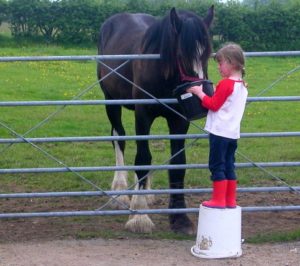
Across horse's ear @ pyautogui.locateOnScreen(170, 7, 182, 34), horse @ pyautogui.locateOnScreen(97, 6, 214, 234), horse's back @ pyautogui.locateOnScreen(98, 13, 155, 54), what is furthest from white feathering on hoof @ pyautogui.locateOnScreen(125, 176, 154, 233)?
horse's back @ pyautogui.locateOnScreen(98, 13, 155, 54)

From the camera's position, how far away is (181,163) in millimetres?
6660

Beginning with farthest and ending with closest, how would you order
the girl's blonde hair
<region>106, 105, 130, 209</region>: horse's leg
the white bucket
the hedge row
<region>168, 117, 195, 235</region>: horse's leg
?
the hedge row
<region>106, 105, 130, 209</region>: horse's leg
<region>168, 117, 195, 235</region>: horse's leg
the white bucket
the girl's blonde hair

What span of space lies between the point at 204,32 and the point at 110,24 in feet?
10.6

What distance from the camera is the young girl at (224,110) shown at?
551cm

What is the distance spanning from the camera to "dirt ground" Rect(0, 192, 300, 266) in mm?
5715

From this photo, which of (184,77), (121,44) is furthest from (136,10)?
(184,77)

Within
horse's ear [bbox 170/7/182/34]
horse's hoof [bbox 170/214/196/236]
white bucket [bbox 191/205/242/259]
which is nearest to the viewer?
white bucket [bbox 191/205/242/259]

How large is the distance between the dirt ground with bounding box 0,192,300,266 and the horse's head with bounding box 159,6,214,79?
54.5 inches

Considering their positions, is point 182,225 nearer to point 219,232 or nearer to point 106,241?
point 106,241

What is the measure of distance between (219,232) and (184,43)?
1.47 meters

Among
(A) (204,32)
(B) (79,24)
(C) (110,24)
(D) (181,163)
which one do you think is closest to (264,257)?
(D) (181,163)

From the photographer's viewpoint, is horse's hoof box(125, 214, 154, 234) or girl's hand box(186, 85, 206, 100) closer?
girl's hand box(186, 85, 206, 100)

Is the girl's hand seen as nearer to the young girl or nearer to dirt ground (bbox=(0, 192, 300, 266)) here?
the young girl

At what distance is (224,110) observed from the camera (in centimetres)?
555
